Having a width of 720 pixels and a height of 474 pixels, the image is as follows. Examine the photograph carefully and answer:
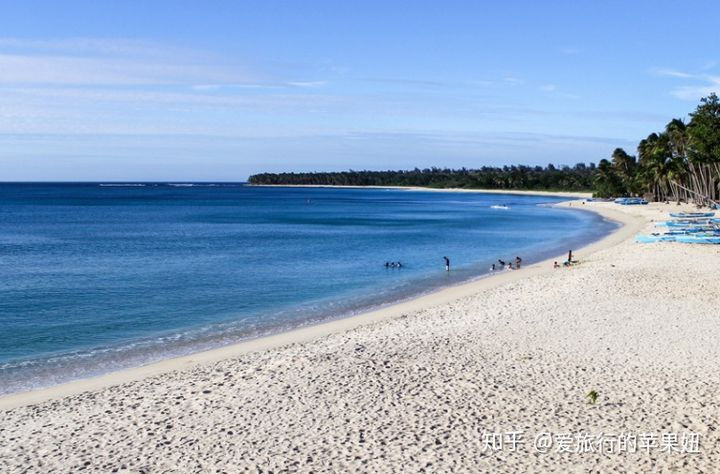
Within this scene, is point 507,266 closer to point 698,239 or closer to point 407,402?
point 698,239

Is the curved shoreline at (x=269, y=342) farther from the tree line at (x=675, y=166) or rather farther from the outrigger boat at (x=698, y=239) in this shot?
the tree line at (x=675, y=166)

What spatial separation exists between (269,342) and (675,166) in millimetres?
70634

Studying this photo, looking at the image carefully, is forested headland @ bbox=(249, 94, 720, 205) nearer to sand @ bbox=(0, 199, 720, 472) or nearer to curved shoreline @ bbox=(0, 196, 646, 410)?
curved shoreline @ bbox=(0, 196, 646, 410)

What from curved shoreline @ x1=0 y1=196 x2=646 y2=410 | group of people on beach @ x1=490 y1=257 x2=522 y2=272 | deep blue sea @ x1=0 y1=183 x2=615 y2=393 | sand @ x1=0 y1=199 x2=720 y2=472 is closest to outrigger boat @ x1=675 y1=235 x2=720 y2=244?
deep blue sea @ x1=0 y1=183 x2=615 y2=393

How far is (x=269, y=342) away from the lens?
58.6ft

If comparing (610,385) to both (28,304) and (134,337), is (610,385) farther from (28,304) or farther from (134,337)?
(28,304)

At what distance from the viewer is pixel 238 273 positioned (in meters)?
32.3

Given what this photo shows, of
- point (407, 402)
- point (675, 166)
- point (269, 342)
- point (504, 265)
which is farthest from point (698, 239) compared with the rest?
point (675, 166)

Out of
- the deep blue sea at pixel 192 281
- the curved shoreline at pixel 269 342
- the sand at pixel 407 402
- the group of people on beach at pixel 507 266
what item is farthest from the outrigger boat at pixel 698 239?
the sand at pixel 407 402

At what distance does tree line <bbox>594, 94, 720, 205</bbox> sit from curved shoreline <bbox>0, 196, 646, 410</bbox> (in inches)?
1105

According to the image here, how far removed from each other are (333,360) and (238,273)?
61.1ft

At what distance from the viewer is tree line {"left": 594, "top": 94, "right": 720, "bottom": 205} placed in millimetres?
51844

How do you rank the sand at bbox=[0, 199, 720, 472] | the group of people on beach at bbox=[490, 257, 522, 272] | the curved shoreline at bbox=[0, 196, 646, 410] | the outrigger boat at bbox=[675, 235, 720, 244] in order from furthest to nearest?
the outrigger boat at bbox=[675, 235, 720, 244], the group of people on beach at bbox=[490, 257, 522, 272], the curved shoreline at bbox=[0, 196, 646, 410], the sand at bbox=[0, 199, 720, 472]

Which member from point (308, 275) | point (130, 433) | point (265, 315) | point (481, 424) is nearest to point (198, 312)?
point (265, 315)
